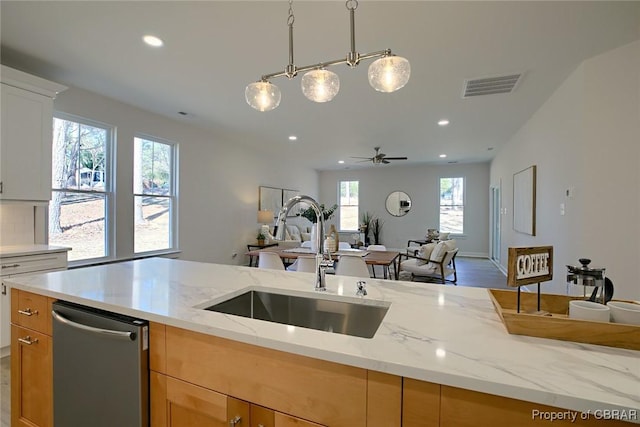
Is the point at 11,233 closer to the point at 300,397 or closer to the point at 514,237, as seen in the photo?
the point at 300,397

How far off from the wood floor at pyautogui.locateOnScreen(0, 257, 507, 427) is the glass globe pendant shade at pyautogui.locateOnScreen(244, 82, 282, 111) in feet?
7.99

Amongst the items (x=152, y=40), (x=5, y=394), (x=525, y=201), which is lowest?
(x=5, y=394)

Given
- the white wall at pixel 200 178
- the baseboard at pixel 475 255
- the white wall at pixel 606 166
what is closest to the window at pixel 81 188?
the white wall at pixel 200 178

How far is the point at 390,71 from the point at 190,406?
159cm

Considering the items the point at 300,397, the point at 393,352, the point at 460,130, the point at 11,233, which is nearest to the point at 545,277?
the point at 393,352

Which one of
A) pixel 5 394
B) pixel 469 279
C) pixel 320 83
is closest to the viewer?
pixel 320 83

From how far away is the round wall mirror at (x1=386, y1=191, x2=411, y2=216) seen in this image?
921 centimetres

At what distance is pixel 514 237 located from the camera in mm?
5340

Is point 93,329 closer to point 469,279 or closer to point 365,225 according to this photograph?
point 469,279

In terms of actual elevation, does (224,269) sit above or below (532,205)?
below

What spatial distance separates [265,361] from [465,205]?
8.91 m

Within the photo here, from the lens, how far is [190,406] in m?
1.04

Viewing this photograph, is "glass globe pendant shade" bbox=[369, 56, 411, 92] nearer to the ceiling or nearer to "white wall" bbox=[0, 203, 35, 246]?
the ceiling

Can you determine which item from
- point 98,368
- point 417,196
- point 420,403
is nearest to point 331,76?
point 420,403
